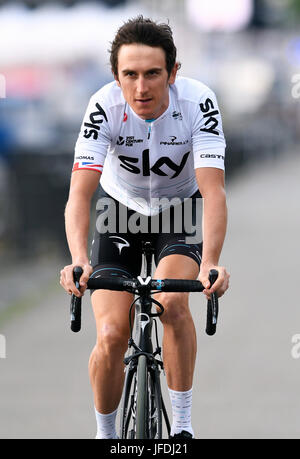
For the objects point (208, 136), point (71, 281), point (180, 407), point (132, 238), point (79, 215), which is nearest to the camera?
point (71, 281)

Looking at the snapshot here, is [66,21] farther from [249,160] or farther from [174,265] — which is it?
[174,265]

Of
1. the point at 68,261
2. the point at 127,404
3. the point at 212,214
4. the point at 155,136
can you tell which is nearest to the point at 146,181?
the point at 155,136

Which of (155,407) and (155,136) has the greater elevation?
(155,136)

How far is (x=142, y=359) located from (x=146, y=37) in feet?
5.10

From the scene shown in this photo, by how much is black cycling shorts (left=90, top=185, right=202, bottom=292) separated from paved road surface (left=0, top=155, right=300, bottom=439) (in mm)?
2808

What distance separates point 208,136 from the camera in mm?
5039

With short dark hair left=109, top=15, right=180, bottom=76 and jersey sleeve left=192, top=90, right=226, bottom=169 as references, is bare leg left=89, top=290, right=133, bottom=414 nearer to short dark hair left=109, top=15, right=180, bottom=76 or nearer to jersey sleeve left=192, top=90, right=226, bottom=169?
jersey sleeve left=192, top=90, right=226, bottom=169

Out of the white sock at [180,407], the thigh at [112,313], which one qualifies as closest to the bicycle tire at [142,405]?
the thigh at [112,313]

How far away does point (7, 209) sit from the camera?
45.8 ft

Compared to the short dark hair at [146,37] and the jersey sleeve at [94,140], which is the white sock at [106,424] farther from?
the short dark hair at [146,37]

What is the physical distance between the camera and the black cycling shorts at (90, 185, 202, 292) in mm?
5270

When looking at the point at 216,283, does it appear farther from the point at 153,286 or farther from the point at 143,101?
the point at 143,101

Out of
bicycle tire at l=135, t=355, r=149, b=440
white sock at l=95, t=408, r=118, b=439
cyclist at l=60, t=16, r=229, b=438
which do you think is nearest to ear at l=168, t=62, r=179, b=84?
cyclist at l=60, t=16, r=229, b=438

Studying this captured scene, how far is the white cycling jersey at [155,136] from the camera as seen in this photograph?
4.98m
